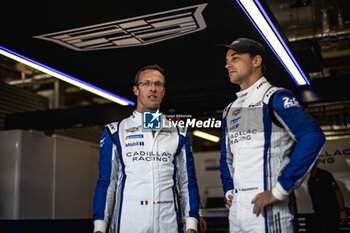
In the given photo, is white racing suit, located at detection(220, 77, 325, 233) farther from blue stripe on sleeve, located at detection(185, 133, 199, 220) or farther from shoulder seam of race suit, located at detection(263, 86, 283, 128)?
blue stripe on sleeve, located at detection(185, 133, 199, 220)

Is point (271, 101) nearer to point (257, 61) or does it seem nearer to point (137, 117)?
point (257, 61)

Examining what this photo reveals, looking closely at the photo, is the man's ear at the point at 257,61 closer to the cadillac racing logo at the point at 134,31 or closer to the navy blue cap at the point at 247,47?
the navy blue cap at the point at 247,47

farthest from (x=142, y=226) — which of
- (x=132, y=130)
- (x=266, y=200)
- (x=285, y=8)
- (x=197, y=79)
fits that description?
(x=285, y=8)

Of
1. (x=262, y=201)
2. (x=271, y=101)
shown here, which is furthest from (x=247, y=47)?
(x=262, y=201)

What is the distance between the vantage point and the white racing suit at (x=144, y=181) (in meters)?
2.40

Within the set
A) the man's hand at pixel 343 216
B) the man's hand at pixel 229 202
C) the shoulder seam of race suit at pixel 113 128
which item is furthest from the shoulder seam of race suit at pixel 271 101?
the man's hand at pixel 343 216

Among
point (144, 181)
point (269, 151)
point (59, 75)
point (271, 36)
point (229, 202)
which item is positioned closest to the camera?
point (269, 151)

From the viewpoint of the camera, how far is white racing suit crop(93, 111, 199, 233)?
2402 millimetres

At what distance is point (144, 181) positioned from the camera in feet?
8.04

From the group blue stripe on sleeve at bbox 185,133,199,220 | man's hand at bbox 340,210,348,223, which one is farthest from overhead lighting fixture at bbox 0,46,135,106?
man's hand at bbox 340,210,348,223

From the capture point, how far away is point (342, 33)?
5629 mm

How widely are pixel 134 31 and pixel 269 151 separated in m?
2.22

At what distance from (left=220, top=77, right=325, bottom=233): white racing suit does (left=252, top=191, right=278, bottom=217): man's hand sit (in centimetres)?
2

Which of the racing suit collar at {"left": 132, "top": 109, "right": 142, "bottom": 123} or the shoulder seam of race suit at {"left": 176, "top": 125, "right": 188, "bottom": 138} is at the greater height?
the racing suit collar at {"left": 132, "top": 109, "right": 142, "bottom": 123}
